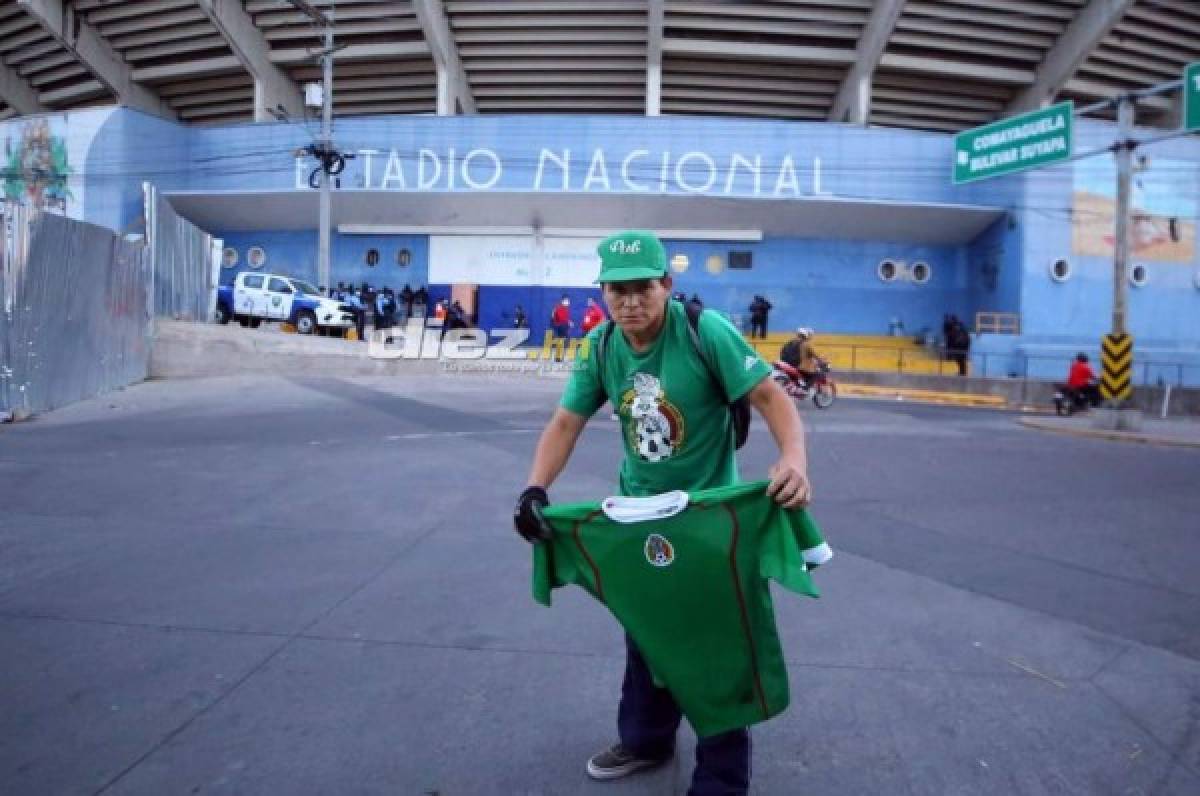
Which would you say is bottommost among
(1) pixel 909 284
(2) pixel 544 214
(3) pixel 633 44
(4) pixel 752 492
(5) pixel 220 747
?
(5) pixel 220 747

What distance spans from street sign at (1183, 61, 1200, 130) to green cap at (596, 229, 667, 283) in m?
15.0

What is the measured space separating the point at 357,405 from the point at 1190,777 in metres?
12.9

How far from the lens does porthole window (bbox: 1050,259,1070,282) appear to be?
2806 centimetres

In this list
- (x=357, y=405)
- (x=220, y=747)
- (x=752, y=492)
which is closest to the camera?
(x=752, y=492)

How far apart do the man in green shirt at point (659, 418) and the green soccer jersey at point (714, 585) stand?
0.29 feet

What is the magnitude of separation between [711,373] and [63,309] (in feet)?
41.2

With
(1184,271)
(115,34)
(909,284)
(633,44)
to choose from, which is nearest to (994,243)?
(909,284)

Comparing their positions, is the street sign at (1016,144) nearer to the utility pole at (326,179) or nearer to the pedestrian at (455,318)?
the pedestrian at (455,318)

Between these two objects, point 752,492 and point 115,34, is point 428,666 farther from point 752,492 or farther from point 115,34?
point 115,34

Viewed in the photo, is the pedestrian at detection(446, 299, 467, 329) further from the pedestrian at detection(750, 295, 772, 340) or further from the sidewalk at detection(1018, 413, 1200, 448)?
the sidewalk at detection(1018, 413, 1200, 448)

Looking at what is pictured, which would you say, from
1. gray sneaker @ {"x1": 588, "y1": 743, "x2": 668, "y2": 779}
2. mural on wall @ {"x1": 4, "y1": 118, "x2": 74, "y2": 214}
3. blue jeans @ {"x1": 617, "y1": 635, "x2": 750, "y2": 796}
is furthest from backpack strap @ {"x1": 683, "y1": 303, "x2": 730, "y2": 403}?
mural on wall @ {"x1": 4, "y1": 118, "x2": 74, "y2": 214}

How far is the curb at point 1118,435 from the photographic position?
1337cm

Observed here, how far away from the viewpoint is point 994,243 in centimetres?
2975

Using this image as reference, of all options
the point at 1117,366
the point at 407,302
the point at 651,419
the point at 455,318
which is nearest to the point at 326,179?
the point at 455,318
